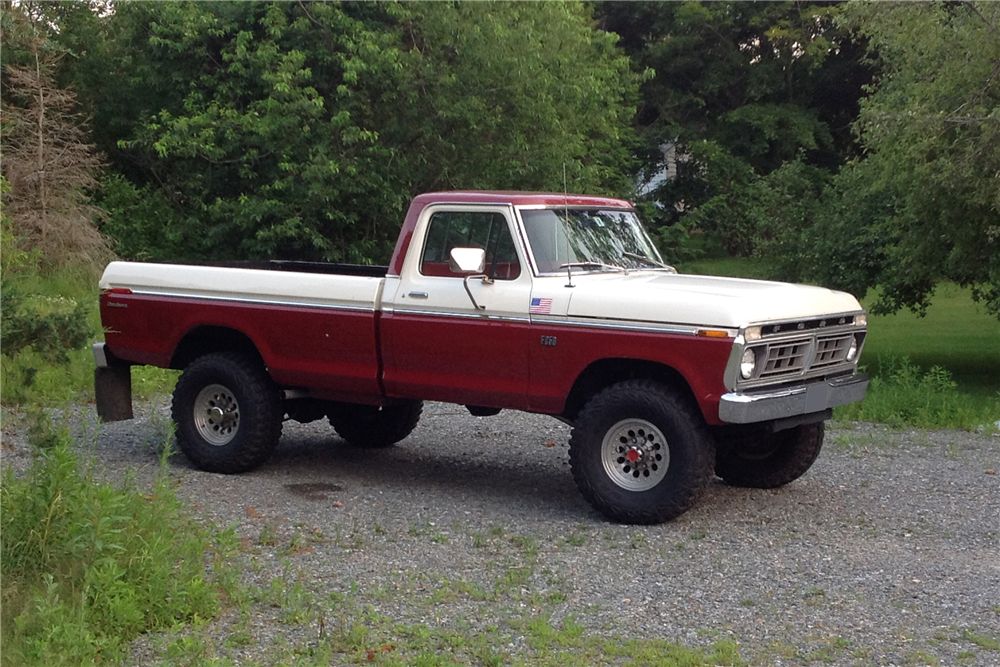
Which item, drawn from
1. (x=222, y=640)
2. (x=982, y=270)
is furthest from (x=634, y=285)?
(x=982, y=270)

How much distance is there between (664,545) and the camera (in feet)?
25.0

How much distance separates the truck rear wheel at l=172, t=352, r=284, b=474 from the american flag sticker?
2.43 meters

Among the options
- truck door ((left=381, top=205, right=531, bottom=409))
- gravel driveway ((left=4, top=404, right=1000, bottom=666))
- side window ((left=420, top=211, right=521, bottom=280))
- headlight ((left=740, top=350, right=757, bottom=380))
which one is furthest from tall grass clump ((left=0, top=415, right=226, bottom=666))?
headlight ((left=740, top=350, right=757, bottom=380))

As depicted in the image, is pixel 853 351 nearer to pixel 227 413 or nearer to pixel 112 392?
pixel 227 413

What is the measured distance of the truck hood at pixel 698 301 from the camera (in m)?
7.60

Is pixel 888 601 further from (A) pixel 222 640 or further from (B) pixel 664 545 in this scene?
(A) pixel 222 640

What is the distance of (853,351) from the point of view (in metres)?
8.67

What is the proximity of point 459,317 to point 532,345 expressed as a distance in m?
0.60

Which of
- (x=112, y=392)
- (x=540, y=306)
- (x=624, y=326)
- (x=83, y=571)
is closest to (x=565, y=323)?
(x=540, y=306)

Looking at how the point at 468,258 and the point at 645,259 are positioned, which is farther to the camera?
the point at 645,259

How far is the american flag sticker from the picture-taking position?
27.0 feet

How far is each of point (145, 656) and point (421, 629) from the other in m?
1.26

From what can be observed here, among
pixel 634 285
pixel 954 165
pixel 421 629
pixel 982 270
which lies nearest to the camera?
pixel 421 629

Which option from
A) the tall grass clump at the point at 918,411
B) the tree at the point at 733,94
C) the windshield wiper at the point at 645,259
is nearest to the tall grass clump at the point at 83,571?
the windshield wiper at the point at 645,259
